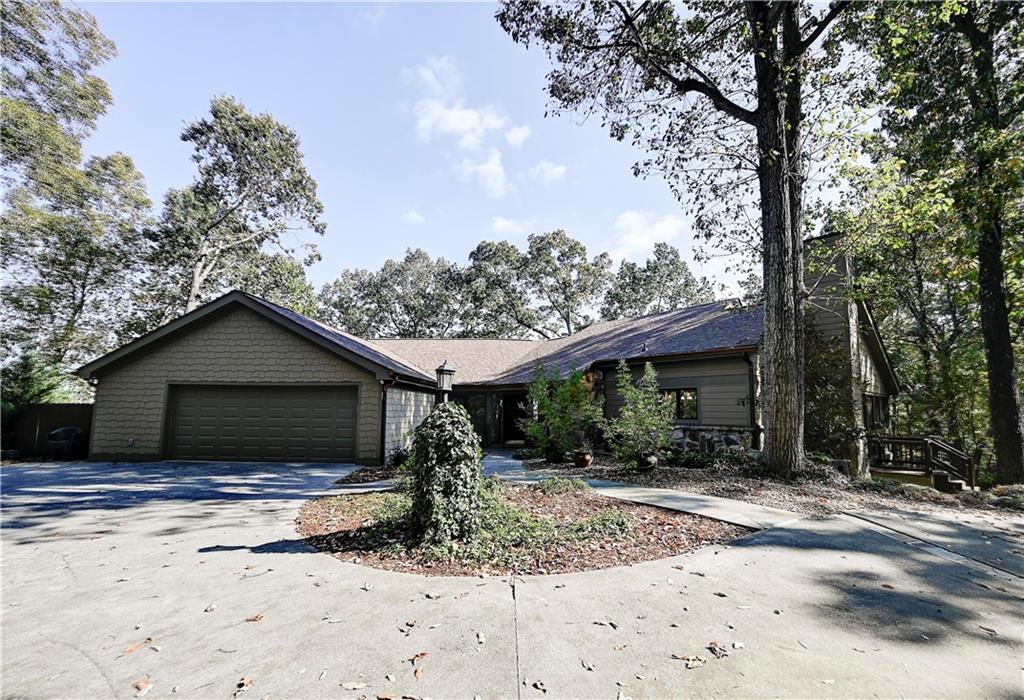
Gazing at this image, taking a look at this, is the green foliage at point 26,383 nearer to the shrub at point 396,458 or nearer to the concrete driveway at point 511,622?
the concrete driveway at point 511,622

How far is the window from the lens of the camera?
13.1 metres

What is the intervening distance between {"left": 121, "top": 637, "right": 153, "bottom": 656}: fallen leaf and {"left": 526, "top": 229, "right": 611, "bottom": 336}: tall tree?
28.8 m

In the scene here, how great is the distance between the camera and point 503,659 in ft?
9.17

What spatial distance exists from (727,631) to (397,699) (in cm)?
232

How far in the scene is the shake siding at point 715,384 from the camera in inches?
470

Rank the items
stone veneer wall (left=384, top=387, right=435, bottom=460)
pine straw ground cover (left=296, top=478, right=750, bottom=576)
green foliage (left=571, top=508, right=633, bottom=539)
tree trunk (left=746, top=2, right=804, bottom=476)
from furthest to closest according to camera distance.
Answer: stone veneer wall (left=384, top=387, right=435, bottom=460)
tree trunk (left=746, top=2, right=804, bottom=476)
green foliage (left=571, top=508, right=633, bottom=539)
pine straw ground cover (left=296, top=478, right=750, bottom=576)

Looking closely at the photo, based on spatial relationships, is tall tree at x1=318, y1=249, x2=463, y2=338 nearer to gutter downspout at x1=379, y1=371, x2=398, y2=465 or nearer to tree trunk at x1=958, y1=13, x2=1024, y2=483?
gutter downspout at x1=379, y1=371, x2=398, y2=465

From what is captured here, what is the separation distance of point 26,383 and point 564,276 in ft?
87.2

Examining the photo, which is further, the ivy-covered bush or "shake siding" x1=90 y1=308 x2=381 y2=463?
"shake siding" x1=90 y1=308 x2=381 y2=463

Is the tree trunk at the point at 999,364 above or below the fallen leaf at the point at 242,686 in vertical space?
above

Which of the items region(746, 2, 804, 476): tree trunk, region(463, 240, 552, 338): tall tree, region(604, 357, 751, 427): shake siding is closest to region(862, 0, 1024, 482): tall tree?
region(746, 2, 804, 476): tree trunk

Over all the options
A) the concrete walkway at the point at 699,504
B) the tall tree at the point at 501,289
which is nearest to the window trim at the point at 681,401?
the concrete walkway at the point at 699,504

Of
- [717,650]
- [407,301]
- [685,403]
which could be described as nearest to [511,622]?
[717,650]

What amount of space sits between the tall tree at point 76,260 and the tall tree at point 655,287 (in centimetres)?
2971
